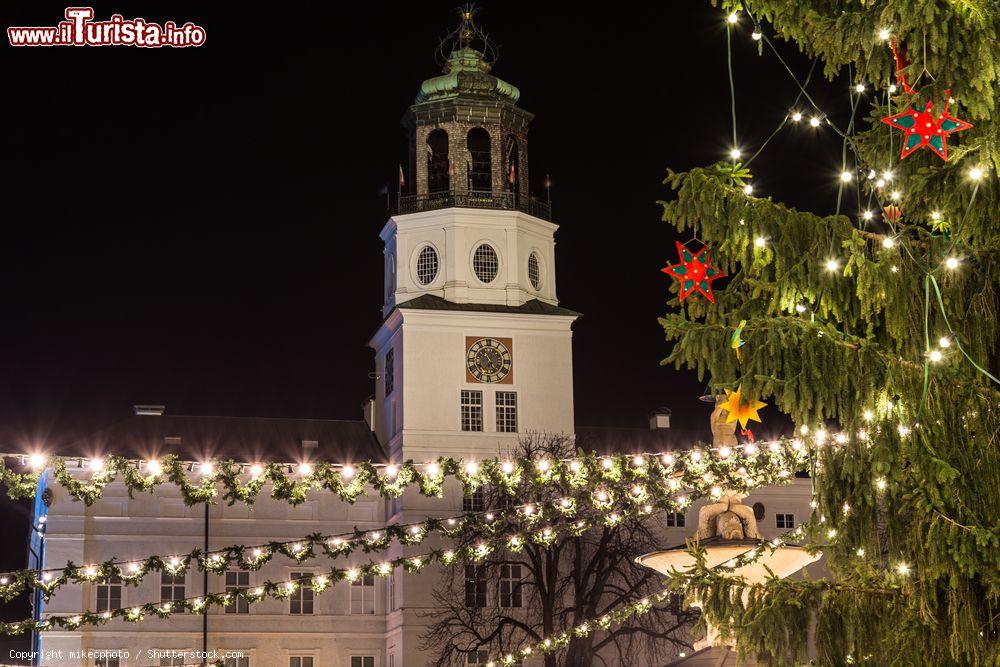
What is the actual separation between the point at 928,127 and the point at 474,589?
40.2 m

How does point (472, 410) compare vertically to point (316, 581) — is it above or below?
above

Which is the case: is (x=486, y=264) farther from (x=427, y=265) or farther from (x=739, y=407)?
(x=739, y=407)

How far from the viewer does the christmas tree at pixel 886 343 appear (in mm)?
9180

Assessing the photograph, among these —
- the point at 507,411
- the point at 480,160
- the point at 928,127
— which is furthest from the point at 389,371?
the point at 928,127

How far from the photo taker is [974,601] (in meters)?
9.20

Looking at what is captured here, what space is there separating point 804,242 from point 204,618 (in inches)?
1638

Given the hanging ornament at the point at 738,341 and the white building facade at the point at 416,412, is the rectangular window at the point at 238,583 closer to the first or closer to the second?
the white building facade at the point at 416,412

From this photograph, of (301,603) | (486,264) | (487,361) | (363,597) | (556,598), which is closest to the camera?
(556,598)

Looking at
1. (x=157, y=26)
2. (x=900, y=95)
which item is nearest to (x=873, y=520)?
(x=900, y=95)

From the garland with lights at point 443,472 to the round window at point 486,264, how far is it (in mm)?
30971

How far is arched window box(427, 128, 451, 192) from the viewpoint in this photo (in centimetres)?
5147

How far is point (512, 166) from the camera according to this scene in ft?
171

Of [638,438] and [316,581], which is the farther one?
[638,438]

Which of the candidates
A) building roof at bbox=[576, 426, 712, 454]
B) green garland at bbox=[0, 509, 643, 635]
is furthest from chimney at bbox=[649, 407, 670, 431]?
green garland at bbox=[0, 509, 643, 635]
